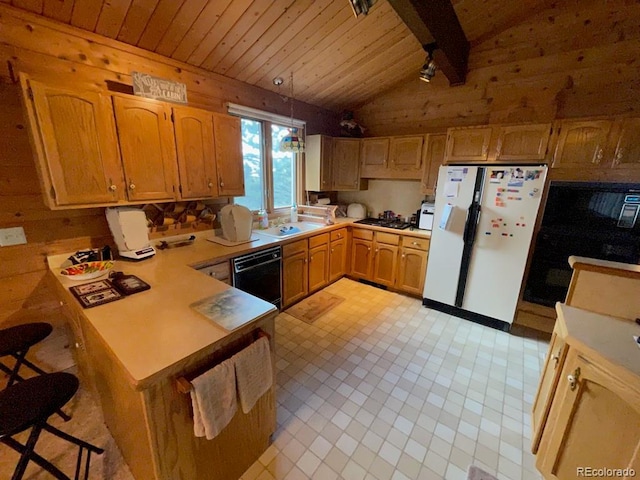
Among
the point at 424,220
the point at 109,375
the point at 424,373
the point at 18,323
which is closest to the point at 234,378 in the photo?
the point at 109,375

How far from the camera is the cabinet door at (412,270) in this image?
3154mm

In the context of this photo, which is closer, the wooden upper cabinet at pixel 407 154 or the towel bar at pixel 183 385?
the towel bar at pixel 183 385

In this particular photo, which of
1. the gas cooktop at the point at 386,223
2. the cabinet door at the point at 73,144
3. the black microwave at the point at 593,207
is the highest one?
the cabinet door at the point at 73,144

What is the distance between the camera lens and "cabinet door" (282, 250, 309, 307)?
2.83m

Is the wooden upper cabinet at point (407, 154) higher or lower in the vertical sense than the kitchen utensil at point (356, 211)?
higher

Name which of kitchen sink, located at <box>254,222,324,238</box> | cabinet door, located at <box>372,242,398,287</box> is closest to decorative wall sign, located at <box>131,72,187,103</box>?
kitchen sink, located at <box>254,222,324,238</box>

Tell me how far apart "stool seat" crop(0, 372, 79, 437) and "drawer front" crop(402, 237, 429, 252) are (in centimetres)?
305

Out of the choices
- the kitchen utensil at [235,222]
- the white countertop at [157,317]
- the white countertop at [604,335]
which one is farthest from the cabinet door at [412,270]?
the white countertop at [157,317]

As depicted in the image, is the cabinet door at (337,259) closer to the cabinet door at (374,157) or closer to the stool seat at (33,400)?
the cabinet door at (374,157)

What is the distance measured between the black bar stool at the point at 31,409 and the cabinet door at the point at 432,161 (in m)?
3.40

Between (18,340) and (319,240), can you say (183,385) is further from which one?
(319,240)

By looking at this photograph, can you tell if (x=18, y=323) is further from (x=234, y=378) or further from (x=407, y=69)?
(x=407, y=69)

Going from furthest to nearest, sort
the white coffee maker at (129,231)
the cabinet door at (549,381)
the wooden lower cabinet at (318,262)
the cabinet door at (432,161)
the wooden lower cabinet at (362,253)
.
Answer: the wooden lower cabinet at (362,253)
the wooden lower cabinet at (318,262)
the cabinet door at (432,161)
the white coffee maker at (129,231)
the cabinet door at (549,381)

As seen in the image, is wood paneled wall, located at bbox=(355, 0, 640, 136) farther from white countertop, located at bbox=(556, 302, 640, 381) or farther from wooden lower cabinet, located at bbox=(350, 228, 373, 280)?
white countertop, located at bbox=(556, 302, 640, 381)
